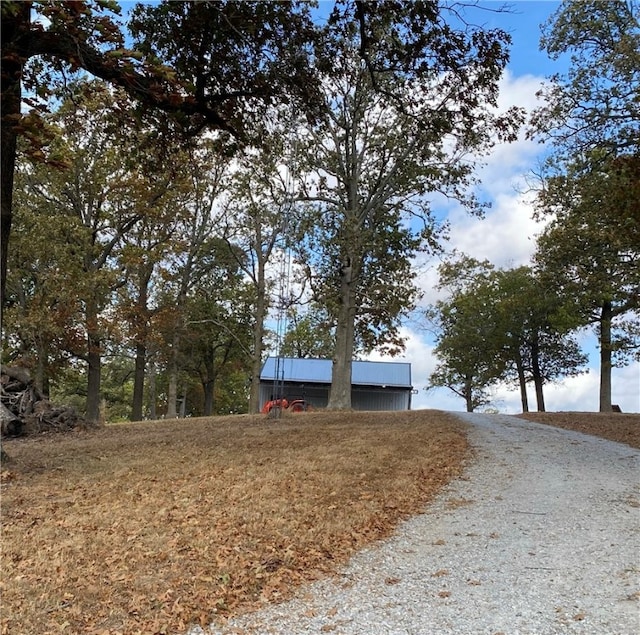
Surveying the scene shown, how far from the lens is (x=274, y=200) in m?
20.0

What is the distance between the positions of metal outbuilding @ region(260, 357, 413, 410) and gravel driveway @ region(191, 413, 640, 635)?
24295 mm

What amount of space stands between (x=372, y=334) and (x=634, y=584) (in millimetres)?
17243

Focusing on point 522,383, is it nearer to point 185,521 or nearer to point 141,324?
point 141,324

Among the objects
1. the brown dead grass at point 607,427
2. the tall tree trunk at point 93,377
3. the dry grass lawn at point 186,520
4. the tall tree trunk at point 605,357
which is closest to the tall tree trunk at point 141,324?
the tall tree trunk at point 93,377

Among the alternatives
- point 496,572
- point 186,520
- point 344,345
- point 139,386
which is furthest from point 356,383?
point 496,572

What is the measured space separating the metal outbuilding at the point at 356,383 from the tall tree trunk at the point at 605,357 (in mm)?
10800

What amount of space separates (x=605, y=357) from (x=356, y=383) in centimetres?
1316

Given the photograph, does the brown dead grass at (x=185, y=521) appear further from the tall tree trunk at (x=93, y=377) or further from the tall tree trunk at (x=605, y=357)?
the tall tree trunk at (x=605, y=357)

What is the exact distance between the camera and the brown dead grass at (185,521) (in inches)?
142

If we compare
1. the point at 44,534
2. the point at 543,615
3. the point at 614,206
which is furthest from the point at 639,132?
the point at 44,534

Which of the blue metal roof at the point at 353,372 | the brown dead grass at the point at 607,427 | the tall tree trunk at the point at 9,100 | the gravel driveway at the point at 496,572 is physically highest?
the tall tree trunk at the point at 9,100

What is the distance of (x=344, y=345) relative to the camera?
18750mm

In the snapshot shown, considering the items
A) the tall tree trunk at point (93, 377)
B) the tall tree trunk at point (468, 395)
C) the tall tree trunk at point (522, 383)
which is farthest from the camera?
the tall tree trunk at point (468, 395)

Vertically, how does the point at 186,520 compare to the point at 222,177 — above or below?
below
